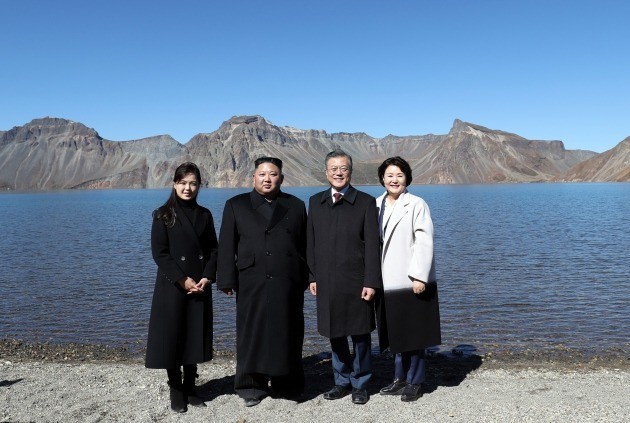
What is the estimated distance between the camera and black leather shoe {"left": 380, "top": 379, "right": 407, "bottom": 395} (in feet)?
26.1

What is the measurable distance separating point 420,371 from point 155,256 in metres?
3.86

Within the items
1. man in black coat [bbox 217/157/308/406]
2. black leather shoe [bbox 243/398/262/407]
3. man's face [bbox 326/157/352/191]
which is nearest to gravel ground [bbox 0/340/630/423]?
black leather shoe [bbox 243/398/262/407]

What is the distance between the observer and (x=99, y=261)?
30984 mm

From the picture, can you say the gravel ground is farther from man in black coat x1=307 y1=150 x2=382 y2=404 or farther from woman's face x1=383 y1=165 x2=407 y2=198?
woman's face x1=383 y1=165 x2=407 y2=198

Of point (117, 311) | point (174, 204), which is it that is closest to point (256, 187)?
point (174, 204)

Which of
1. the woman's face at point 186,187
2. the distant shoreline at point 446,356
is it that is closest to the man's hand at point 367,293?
the woman's face at point 186,187

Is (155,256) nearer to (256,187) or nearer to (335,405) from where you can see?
(256,187)

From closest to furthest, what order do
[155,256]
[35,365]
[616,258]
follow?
[155,256], [35,365], [616,258]

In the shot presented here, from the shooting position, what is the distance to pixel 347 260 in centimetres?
724

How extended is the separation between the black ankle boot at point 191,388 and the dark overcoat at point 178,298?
37 centimetres

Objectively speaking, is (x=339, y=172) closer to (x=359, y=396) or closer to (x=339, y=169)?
(x=339, y=169)

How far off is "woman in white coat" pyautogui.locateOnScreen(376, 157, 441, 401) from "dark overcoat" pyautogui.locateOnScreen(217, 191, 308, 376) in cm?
114

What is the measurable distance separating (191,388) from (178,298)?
1374mm

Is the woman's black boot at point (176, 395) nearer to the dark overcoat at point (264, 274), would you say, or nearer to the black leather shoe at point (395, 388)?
the dark overcoat at point (264, 274)
